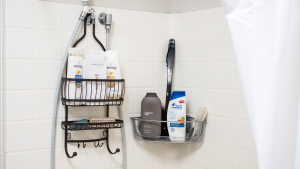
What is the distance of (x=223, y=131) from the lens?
1.20 meters

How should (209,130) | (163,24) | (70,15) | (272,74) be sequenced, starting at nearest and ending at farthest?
(272,74), (70,15), (209,130), (163,24)

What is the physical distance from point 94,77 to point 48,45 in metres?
0.26

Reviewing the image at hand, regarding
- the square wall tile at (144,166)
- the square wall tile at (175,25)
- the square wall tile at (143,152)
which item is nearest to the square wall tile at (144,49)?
the square wall tile at (175,25)

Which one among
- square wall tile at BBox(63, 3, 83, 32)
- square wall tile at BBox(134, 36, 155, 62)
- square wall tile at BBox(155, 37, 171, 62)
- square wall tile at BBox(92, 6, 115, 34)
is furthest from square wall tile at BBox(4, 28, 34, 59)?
square wall tile at BBox(155, 37, 171, 62)

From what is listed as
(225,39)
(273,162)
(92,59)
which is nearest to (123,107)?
(92,59)

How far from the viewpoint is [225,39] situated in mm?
1184

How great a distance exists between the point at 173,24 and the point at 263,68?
3.44 ft

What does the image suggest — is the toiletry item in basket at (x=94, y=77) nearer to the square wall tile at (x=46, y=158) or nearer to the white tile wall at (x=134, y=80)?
the white tile wall at (x=134, y=80)

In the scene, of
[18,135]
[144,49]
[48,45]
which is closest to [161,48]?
[144,49]

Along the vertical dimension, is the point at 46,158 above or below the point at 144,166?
above

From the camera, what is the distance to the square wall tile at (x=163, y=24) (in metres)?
1.36

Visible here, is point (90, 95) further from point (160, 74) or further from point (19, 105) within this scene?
point (160, 74)

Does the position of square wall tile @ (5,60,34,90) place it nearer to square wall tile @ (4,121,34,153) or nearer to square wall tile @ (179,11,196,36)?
square wall tile @ (4,121,34,153)

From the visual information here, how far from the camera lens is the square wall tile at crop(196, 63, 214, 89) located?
1.24 metres
